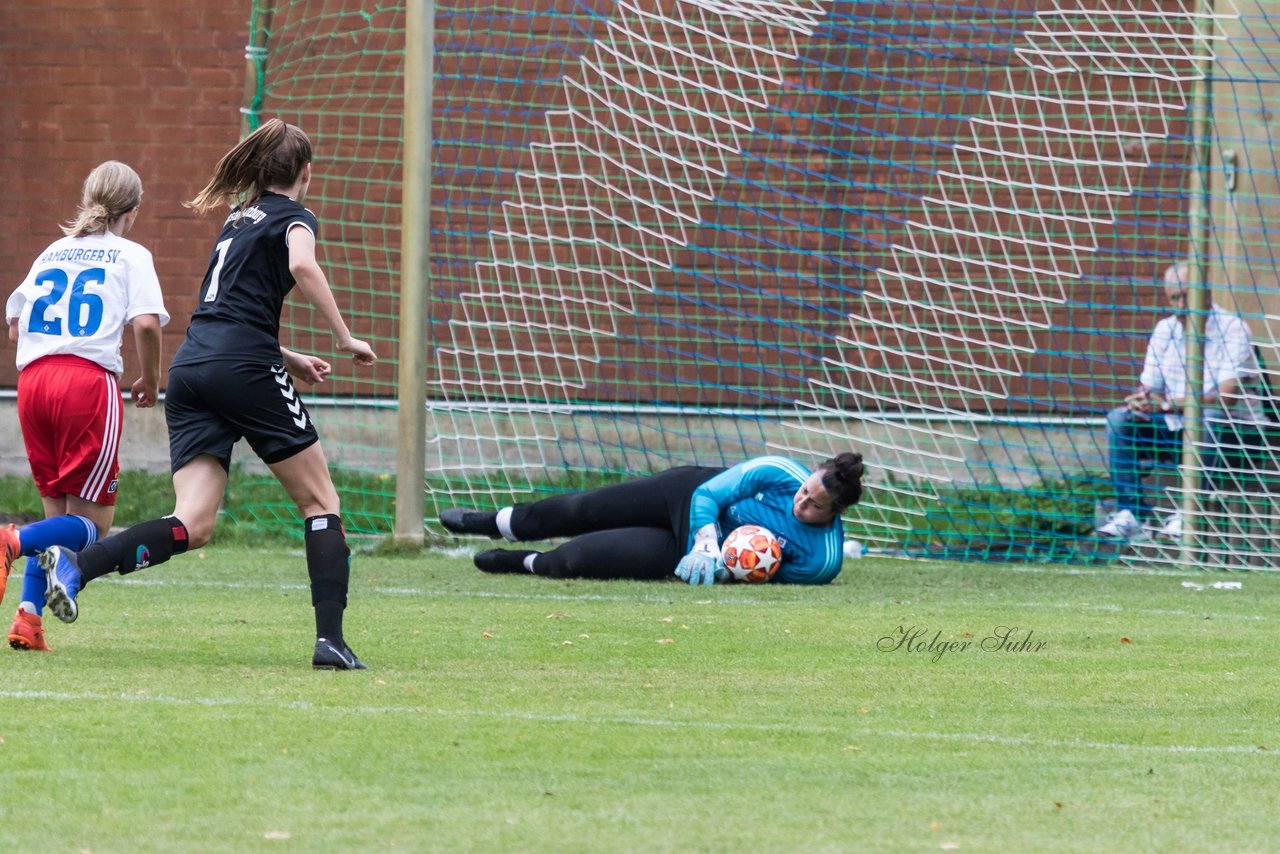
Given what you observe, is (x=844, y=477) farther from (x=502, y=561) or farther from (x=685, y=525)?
(x=502, y=561)

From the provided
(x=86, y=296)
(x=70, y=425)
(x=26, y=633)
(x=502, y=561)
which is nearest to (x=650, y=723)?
(x=26, y=633)

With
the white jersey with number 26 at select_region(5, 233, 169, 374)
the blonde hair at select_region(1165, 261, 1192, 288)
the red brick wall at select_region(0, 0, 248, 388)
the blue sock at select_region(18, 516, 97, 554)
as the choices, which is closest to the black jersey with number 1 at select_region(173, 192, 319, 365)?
the white jersey with number 26 at select_region(5, 233, 169, 374)

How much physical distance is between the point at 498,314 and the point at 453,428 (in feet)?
3.27

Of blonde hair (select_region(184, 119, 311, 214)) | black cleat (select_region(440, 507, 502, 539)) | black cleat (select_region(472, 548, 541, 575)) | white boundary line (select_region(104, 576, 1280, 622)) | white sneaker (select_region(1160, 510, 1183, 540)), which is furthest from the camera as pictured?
white sneaker (select_region(1160, 510, 1183, 540))

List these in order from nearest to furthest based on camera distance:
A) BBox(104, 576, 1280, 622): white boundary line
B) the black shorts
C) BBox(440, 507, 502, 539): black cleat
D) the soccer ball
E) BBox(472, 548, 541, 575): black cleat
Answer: the black shorts < BBox(104, 576, 1280, 622): white boundary line < the soccer ball < BBox(472, 548, 541, 575): black cleat < BBox(440, 507, 502, 539): black cleat

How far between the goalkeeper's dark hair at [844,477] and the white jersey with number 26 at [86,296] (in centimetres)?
331

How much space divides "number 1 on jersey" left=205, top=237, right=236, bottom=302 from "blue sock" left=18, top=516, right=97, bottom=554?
91cm

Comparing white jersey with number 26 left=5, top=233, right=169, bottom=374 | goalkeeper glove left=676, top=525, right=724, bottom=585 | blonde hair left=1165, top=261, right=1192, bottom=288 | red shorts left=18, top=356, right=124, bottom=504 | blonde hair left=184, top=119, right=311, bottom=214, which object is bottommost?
goalkeeper glove left=676, top=525, right=724, bottom=585

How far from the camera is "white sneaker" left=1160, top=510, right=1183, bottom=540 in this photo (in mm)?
9906

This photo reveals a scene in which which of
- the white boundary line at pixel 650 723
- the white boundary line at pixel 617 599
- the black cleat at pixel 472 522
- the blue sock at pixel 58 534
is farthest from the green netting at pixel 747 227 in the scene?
the white boundary line at pixel 650 723

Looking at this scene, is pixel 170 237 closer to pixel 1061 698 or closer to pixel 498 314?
pixel 498 314

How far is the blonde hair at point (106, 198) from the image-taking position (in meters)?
6.10

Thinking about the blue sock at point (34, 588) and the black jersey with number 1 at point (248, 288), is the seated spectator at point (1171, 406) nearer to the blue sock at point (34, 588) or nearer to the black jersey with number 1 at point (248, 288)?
the black jersey with number 1 at point (248, 288)

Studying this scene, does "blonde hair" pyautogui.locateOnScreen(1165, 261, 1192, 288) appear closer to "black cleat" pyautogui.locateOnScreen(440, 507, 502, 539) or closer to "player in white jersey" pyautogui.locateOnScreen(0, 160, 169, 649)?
"black cleat" pyautogui.locateOnScreen(440, 507, 502, 539)
